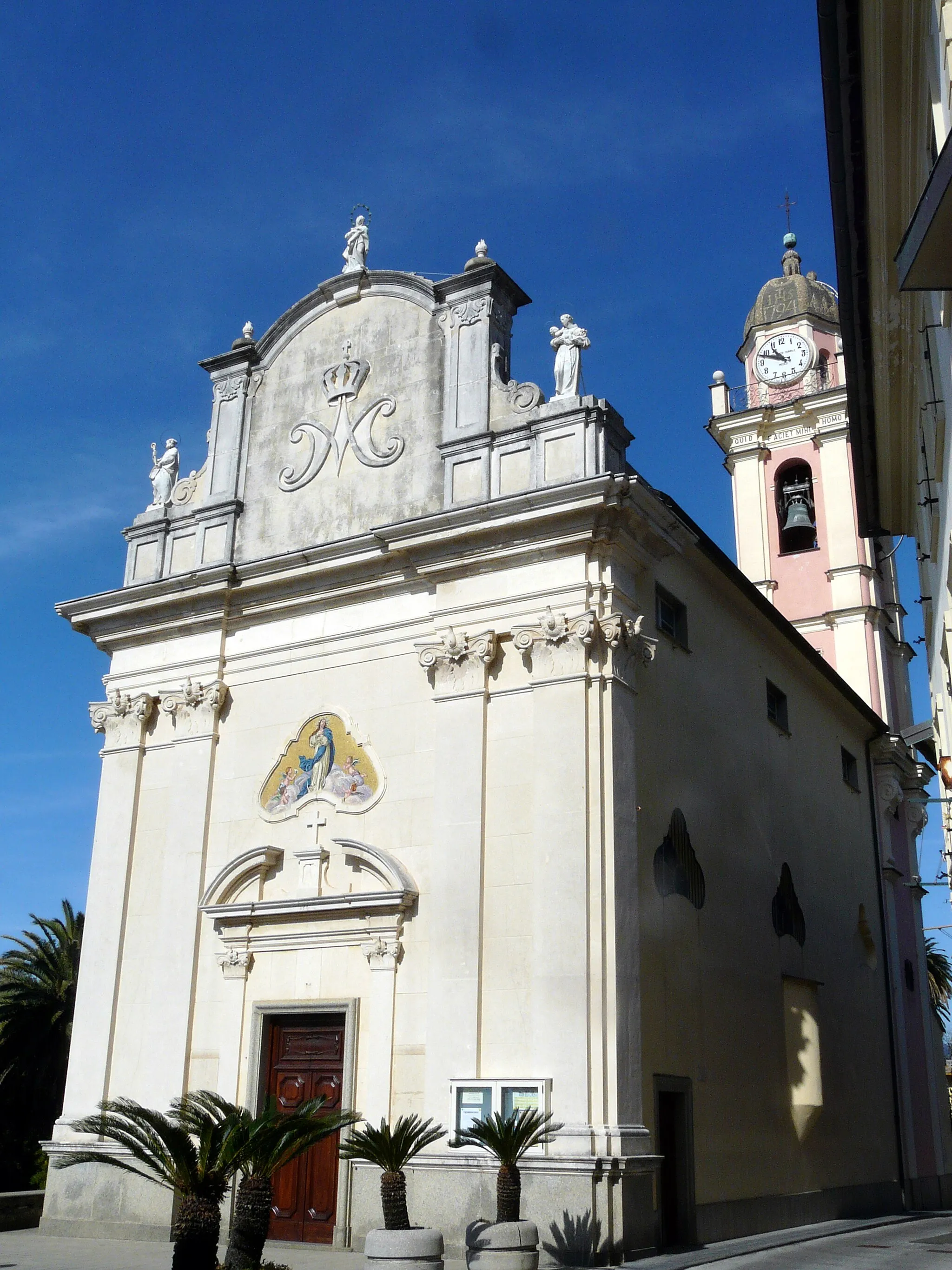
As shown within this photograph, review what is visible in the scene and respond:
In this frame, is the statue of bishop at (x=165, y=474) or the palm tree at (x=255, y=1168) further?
the statue of bishop at (x=165, y=474)

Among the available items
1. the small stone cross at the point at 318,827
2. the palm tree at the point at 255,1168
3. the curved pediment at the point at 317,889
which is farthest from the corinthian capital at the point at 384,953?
the palm tree at the point at 255,1168

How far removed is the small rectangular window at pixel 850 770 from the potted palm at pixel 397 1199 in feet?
50.1

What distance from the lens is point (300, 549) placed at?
20094mm

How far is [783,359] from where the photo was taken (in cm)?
3488

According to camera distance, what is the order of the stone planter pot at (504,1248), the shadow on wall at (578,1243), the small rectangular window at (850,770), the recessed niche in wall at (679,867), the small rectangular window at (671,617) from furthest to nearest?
the small rectangular window at (850,770), the small rectangular window at (671,617), the recessed niche in wall at (679,867), the shadow on wall at (578,1243), the stone planter pot at (504,1248)

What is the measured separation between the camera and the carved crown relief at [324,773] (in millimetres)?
18656

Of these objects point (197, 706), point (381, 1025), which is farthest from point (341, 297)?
point (381, 1025)

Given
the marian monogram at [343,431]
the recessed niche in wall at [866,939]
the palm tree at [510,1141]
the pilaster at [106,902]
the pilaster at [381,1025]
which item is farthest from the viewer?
the recessed niche in wall at [866,939]

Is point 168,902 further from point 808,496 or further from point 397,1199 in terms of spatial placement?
point 808,496

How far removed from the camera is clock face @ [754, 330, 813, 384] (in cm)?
3447

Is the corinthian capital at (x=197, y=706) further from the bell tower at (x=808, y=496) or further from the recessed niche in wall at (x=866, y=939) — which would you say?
the bell tower at (x=808, y=496)

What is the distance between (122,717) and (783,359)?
70.7 feet

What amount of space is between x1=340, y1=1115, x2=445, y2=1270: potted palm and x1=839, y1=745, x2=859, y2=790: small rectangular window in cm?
1528

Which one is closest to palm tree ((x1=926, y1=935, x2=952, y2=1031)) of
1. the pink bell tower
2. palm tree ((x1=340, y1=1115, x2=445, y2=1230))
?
the pink bell tower
